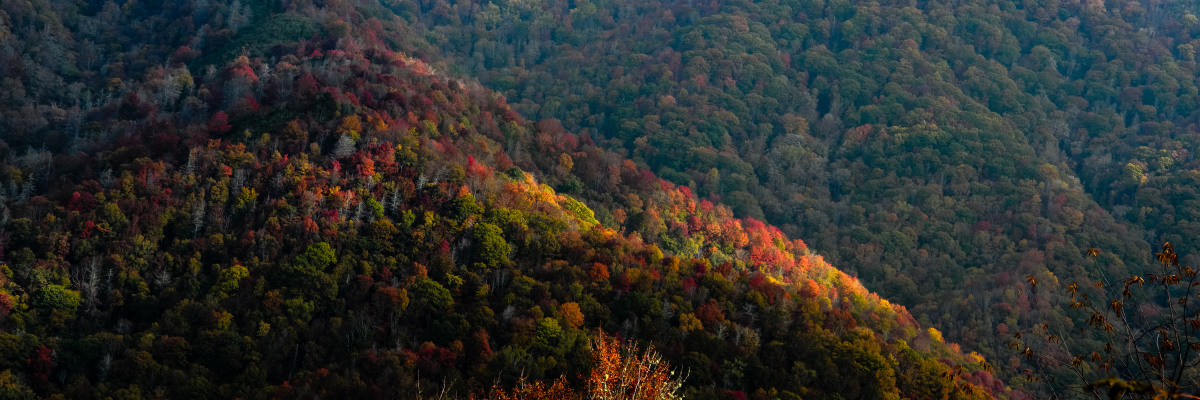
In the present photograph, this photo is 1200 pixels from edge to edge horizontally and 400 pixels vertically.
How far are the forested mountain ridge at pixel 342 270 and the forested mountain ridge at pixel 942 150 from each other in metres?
29.9

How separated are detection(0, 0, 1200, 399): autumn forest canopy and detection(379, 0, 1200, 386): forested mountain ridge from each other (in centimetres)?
71

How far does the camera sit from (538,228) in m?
82.2

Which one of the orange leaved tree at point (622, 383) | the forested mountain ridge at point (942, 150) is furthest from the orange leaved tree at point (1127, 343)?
the orange leaved tree at point (622, 383)

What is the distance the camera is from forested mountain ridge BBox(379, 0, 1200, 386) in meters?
127

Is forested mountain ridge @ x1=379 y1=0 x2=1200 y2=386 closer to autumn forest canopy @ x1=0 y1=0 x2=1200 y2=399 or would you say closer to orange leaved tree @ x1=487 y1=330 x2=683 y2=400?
autumn forest canopy @ x1=0 y1=0 x2=1200 y2=399

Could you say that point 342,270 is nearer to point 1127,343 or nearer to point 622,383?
point 622,383

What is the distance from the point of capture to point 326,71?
3949 inches

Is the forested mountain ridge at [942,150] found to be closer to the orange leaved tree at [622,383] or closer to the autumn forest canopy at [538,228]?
the autumn forest canopy at [538,228]

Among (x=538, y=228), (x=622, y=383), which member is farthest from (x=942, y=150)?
(x=622, y=383)

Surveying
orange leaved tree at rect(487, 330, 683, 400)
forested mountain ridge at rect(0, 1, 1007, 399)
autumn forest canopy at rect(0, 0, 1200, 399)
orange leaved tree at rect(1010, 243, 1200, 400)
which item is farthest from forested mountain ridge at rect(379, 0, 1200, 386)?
orange leaved tree at rect(487, 330, 683, 400)

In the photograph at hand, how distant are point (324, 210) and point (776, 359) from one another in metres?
37.9

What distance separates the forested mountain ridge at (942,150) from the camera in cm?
12688

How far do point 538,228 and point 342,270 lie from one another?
18.4m

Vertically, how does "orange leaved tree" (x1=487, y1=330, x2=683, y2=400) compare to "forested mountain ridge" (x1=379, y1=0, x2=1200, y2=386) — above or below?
above
